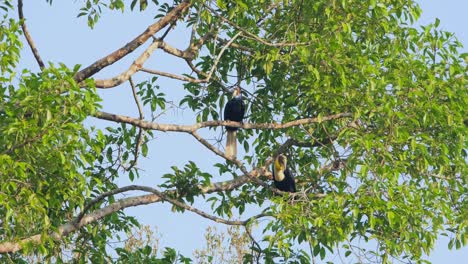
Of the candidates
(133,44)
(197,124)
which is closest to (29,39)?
(133,44)

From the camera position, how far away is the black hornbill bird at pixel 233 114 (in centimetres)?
1376

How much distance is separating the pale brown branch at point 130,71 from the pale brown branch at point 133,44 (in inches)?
5.1

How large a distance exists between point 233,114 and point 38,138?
464 centimetres

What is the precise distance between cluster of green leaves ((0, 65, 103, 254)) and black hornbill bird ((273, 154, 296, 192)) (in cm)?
309

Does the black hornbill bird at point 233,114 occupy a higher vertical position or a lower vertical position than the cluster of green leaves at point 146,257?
higher

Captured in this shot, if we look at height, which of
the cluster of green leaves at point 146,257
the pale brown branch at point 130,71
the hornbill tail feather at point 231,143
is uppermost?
the pale brown branch at point 130,71

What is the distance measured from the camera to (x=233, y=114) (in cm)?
1459

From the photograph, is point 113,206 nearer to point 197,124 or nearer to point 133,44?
point 197,124

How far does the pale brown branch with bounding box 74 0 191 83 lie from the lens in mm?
12266

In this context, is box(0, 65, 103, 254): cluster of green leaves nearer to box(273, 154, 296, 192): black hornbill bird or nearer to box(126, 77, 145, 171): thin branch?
box(126, 77, 145, 171): thin branch

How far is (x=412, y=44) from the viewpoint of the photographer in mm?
13203

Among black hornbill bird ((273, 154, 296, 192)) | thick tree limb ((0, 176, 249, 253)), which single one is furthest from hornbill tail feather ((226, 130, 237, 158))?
thick tree limb ((0, 176, 249, 253))

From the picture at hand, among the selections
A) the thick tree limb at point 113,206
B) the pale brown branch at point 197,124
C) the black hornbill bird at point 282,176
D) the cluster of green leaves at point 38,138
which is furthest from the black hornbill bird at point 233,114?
the cluster of green leaves at point 38,138

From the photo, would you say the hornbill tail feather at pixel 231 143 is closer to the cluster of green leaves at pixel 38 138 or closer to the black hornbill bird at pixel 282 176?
the black hornbill bird at pixel 282 176
